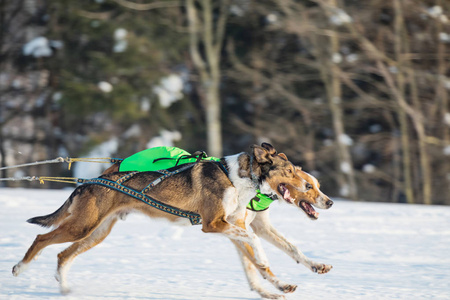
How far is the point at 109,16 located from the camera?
16.0m

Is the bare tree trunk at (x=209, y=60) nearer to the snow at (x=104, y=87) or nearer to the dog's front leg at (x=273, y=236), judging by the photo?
the snow at (x=104, y=87)

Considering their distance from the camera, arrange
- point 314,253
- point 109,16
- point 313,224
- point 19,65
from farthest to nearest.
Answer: point 19,65 < point 109,16 < point 313,224 < point 314,253

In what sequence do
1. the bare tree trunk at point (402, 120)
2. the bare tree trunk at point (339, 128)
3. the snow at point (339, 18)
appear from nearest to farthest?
1. the snow at point (339, 18)
2. the bare tree trunk at point (402, 120)
3. the bare tree trunk at point (339, 128)

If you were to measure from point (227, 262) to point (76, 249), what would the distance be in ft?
5.72

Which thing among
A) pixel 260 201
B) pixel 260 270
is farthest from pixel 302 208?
pixel 260 270

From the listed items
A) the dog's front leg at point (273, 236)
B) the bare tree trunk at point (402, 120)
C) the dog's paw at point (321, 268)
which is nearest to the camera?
the dog's paw at point (321, 268)

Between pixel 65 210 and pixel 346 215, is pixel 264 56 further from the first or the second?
pixel 65 210

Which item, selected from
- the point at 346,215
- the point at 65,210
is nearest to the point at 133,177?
the point at 65,210

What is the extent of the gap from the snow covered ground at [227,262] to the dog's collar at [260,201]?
69 centimetres

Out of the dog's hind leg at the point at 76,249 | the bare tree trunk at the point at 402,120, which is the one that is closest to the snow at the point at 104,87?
the bare tree trunk at the point at 402,120

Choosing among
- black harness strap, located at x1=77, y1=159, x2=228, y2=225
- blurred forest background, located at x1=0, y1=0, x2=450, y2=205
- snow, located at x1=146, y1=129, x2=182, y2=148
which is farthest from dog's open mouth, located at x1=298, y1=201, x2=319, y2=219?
snow, located at x1=146, y1=129, x2=182, y2=148

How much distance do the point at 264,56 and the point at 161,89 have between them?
280 centimetres

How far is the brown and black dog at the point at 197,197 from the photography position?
486 centimetres

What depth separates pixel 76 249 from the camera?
17.2ft
